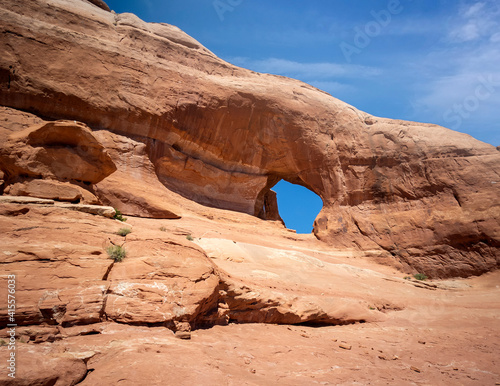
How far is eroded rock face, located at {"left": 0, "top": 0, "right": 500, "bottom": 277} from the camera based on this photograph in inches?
668

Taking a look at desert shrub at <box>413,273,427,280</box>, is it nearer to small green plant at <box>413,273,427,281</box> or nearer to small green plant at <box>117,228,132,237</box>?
small green plant at <box>413,273,427,281</box>

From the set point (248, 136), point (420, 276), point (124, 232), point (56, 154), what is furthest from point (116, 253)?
point (248, 136)

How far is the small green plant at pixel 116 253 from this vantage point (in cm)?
642

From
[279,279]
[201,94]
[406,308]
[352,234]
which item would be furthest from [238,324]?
[201,94]

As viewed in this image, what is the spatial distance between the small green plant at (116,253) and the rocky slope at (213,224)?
11 cm

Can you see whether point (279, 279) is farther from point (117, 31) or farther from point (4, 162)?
point (117, 31)

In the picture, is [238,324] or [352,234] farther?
[352,234]

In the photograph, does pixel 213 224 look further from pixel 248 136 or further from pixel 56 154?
pixel 56 154

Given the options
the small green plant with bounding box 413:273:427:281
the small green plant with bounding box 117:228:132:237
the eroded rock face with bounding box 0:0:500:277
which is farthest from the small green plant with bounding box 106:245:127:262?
the small green plant with bounding box 413:273:427:281

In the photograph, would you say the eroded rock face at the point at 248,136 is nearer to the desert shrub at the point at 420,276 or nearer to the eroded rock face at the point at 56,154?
the desert shrub at the point at 420,276

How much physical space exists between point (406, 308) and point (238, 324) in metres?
6.82

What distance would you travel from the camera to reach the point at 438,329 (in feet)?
31.0

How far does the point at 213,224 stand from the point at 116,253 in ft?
36.5

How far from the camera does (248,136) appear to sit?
22.8 m
